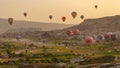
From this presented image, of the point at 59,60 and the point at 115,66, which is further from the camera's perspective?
the point at 59,60

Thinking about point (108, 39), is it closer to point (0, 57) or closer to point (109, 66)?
point (0, 57)

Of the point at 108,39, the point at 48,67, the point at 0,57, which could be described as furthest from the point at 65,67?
the point at 108,39

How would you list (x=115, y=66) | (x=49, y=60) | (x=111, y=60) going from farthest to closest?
(x=49, y=60), (x=111, y=60), (x=115, y=66)

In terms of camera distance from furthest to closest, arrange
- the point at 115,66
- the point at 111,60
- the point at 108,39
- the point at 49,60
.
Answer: the point at 108,39 < the point at 49,60 < the point at 111,60 < the point at 115,66

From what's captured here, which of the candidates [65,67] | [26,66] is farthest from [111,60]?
[26,66]

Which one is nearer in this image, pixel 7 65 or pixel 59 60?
pixel 7 65

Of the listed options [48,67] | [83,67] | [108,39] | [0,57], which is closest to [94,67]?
[83,67]

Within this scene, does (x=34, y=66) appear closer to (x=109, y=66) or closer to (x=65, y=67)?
(x=65, y=67)

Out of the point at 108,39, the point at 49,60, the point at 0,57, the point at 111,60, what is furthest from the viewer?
the point at 108,39
